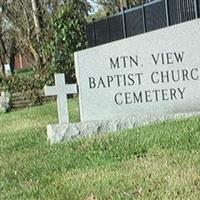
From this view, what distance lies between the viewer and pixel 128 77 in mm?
9656

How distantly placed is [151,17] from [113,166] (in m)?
7.13

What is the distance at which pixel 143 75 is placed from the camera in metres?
9.63

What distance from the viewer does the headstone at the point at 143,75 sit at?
9.55 metres

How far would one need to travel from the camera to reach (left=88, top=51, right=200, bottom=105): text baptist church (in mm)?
9547

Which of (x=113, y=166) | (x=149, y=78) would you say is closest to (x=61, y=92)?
(x=149, y=78)

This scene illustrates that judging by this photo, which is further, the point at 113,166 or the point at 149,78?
the point at 149,78

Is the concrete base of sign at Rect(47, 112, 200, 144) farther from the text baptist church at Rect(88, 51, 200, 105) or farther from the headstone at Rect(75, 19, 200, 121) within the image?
the text baptist church at Rect(88, 51, 200, 105)

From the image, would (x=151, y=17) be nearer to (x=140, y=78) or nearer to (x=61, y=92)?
(x=140, y=78)

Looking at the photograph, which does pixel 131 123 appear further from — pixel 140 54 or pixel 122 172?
pixel 122 172

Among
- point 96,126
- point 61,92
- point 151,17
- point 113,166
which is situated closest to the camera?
point 113,166

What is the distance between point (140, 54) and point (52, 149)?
1.93m

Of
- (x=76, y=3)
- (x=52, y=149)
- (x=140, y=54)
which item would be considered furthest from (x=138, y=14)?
(x=76, y=3)

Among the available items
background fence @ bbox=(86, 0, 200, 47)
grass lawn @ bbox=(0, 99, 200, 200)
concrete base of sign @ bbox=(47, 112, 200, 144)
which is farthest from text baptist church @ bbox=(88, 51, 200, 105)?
background fence @ bbox=(86, 0, 200, 47)

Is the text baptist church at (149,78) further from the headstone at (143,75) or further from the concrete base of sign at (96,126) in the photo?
the concrete base of sign at (96,126)
